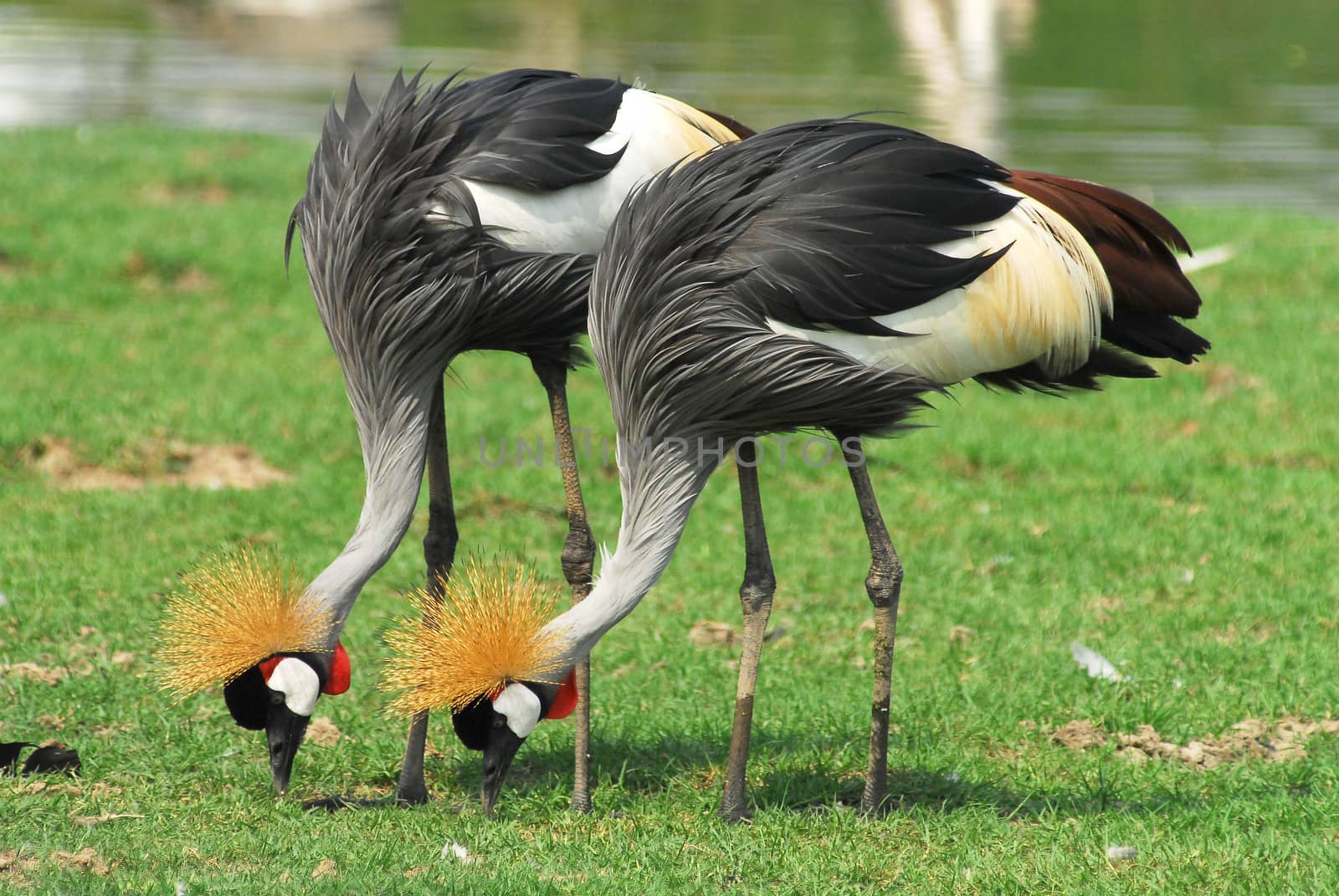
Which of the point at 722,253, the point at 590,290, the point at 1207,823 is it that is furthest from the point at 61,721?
the point at 1207,823

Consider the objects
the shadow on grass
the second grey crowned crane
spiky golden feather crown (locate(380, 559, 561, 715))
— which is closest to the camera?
spiky golden feather crown (locate(380, 559, 561, 715))

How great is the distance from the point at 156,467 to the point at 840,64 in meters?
13.6

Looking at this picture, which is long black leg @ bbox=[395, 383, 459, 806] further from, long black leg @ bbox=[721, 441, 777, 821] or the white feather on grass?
the white feather on grass

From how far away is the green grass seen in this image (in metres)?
3.92

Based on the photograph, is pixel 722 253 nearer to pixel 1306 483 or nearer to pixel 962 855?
pixel 962 855

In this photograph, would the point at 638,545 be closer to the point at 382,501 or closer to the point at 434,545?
the point at 382,501

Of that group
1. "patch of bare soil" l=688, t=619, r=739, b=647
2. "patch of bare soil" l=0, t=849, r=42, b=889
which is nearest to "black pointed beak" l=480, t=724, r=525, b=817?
"patch of bare soil" l=0, t=849, r=42, b=889

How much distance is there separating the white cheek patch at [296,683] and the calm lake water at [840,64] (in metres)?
9.19

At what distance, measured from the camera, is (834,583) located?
20.0 feet

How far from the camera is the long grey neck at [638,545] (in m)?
3.95

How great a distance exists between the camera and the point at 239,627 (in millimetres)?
3988

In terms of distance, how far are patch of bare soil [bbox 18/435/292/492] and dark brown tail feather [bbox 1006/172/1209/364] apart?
4.05 m

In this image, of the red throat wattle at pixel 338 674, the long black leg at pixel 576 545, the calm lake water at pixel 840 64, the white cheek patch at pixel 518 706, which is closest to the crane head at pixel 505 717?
the white cheek patch at pixel 518 706

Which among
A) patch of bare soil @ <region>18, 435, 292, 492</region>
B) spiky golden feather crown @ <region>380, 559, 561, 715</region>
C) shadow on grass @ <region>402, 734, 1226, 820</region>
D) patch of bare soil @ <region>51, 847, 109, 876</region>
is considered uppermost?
spiky golden feather crown @ <region>380, 559, 561, 715</region>
